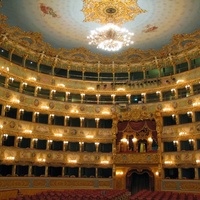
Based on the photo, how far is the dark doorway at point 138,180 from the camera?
2591 centimetres

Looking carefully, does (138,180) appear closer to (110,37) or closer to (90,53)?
(90,53)

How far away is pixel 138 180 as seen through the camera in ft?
88.6

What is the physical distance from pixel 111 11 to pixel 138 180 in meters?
16.9

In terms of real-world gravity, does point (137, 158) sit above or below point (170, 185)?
above

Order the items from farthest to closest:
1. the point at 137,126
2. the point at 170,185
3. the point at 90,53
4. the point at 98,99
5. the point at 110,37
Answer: the point at 98,99 → the point at 90,53 → the point at 137,126 → the point at 170,185 → the point at 110,37

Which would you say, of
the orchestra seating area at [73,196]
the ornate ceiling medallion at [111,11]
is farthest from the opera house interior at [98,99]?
the orchestra seating area at [73,196]

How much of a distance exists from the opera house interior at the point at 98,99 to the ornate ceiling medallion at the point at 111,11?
0.26 ft

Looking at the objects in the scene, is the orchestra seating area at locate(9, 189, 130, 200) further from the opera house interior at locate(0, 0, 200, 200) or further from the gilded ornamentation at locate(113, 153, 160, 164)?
Result: the gilded ornamentation at locate(113, 153, 160, 164)

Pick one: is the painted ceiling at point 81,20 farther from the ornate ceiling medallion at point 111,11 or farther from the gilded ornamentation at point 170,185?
the gilded ornamentation at point 170,185

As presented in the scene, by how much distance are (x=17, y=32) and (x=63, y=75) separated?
8.28 meters

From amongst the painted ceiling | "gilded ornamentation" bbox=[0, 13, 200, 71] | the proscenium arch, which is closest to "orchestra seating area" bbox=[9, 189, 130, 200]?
the proscenium arch

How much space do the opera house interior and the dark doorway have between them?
104 mm

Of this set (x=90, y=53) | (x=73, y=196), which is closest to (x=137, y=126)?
(x=90, y=53)

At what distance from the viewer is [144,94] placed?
29.8 meters
